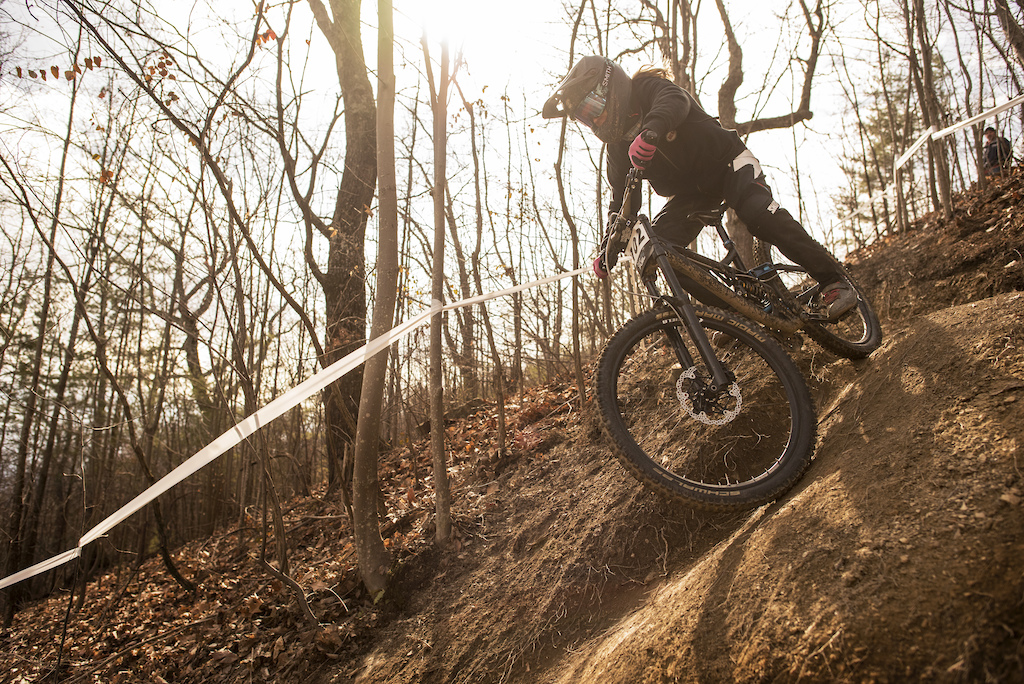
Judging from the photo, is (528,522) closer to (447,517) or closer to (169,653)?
(447,517)

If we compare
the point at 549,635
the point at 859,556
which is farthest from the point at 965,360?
the point at 549,635

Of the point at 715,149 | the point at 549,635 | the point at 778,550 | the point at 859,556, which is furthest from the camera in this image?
the point at 715,149

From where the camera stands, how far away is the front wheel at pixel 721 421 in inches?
89.0

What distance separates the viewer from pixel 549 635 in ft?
7.98

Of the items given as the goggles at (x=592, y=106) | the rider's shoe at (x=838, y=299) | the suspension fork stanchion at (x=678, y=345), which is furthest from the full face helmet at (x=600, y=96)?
the rider's shoe at (x=838, y=299)

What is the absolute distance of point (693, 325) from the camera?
2.50 meters

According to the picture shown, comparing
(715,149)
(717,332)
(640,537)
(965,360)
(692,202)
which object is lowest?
(640,537)

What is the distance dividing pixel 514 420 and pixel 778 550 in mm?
3703

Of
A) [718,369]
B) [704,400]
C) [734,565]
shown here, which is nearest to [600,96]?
→ [718,369]

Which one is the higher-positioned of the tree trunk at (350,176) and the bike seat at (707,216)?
the tree trunk at (350,176)

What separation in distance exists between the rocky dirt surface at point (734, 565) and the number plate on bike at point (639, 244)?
1.26 meters

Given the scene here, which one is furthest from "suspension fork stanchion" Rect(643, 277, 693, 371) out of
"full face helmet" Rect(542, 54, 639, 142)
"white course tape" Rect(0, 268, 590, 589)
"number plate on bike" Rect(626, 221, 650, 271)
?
"white course tape" Rect(0, 268, 590, 589)

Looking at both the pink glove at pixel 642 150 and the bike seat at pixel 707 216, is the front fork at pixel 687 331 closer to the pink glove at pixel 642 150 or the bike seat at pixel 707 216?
the pink glove at pixel 642 150

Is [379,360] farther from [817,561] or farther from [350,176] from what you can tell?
[350,176]
